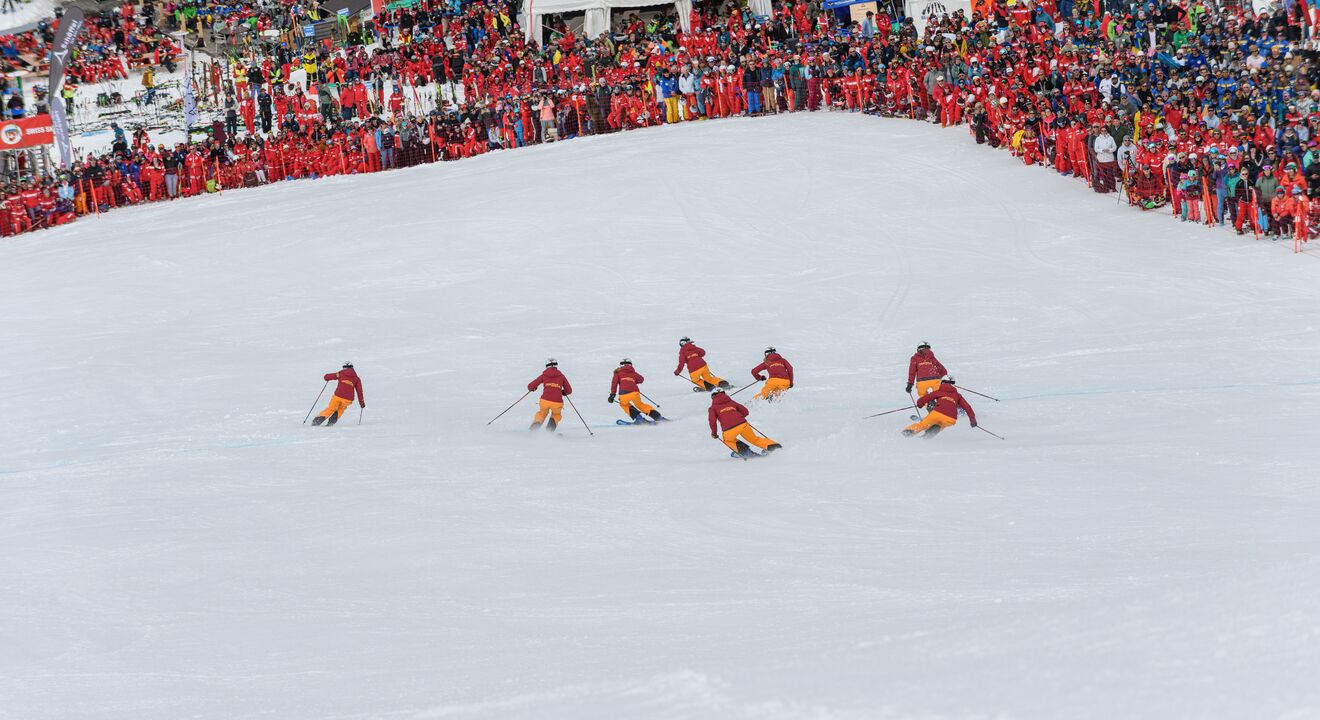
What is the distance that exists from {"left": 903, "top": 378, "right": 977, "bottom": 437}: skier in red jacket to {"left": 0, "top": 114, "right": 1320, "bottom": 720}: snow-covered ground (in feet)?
0.54

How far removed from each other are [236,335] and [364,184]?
8.52 metres

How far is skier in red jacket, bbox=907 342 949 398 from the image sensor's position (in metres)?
12.0

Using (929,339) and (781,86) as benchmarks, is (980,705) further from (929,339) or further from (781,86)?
(781,86)

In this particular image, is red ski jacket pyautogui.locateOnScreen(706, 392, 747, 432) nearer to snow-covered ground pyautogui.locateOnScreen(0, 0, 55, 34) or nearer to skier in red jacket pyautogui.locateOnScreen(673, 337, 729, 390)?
skier in red jacket pyautogui.locateOnScreen(673, 337, 729, 390)

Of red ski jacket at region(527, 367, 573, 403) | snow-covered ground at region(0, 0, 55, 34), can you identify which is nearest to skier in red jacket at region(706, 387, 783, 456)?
red ski jacket at region(527, 367, 573, 403)

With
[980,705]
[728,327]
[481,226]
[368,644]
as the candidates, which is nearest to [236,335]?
[481,226]

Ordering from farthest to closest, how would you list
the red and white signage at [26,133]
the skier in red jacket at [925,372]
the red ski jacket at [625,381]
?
1. the red and white signage at [26,133]
2. the red ski jacket at [625,381]
3. the skier in red jacket at [925,372]

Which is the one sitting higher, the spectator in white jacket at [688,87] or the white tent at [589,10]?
the white tent at [589,10]

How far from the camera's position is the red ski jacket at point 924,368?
12.0 m

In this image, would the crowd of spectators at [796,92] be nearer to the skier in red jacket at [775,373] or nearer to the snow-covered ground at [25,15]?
the snow-covered ground at [25,15]

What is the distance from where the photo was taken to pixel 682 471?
11.3m

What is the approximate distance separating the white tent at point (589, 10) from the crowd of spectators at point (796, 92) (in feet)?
0.94

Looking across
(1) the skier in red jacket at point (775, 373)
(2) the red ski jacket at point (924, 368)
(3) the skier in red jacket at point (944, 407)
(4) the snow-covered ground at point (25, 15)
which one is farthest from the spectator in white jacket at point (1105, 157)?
(4) the snow-covered ground at point (25, 15)

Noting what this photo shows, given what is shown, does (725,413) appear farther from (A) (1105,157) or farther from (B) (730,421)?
(A) (1105,157)
